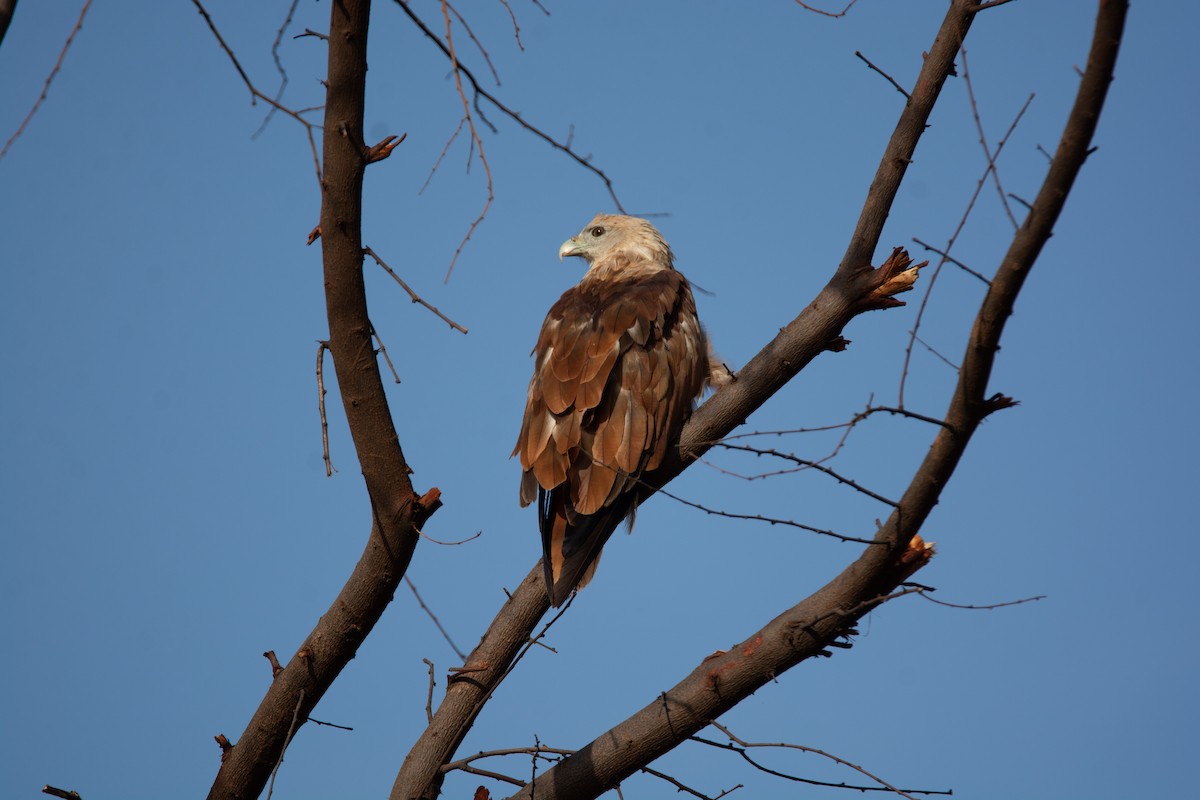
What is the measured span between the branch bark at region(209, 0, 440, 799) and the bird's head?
276 cm

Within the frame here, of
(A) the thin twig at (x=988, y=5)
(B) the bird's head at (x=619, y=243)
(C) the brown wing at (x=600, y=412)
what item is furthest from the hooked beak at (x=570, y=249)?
(A) the thin twig at (x=988, y=5)

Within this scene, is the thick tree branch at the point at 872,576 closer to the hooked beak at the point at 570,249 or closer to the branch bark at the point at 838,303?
the branch bark at the point at 838,303

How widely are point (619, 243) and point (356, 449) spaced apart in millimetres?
2961

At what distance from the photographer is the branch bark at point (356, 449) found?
2.92 metres

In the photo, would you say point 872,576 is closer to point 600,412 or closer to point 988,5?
point 600,412

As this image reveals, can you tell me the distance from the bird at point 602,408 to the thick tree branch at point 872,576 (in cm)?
67

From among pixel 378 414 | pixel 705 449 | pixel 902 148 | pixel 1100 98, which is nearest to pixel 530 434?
pixel 705 449

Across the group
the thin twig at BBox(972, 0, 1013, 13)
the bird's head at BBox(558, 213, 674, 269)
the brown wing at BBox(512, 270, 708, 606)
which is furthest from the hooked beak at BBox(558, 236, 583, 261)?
the thin twig at BBox(972, 0, 1013, 13)

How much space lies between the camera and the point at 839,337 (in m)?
4.09

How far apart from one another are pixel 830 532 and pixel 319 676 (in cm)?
183

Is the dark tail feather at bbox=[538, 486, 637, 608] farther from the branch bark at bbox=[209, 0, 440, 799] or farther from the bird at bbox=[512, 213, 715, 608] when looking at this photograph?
the branch bark at bbox=[209, 0, 440, 799]

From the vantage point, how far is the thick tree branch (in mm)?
2312

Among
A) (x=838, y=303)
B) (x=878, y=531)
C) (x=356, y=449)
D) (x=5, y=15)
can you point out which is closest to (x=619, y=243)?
(x=838, y=303)

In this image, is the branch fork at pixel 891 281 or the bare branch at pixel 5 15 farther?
the branch fork at pixel 891 281
